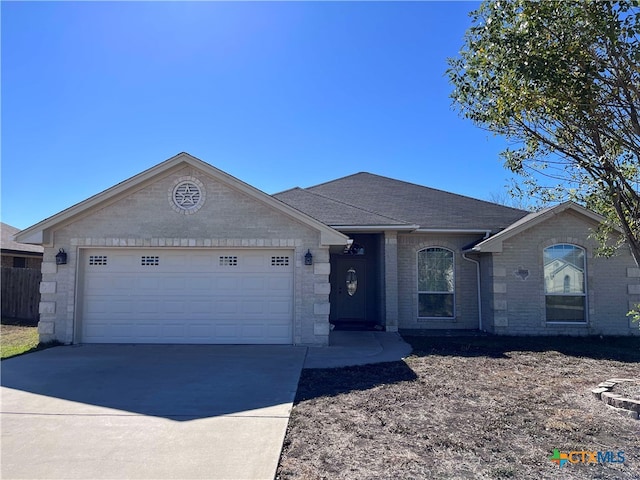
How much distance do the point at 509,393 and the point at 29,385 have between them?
24.9 feet

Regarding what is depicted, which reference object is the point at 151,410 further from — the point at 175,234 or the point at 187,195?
the point at 187,195

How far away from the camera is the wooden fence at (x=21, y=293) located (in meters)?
16.6

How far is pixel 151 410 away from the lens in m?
5.82

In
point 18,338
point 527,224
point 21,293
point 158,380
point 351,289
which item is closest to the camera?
point 158,380

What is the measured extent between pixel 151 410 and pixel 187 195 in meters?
6.18

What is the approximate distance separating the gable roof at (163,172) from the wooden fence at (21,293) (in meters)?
6.96

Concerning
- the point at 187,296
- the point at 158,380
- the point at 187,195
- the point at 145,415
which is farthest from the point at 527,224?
the point at 145,415

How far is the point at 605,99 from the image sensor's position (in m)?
6.11

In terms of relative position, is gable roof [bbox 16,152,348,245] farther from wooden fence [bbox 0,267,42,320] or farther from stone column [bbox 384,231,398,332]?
wooden fence [bbox 0,267,42,320]

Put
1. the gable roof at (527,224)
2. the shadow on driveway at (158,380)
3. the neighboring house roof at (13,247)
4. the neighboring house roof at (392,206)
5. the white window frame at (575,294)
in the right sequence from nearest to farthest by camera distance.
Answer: the shadow on driveway at (158,380), the gable roof at (527,224), the white window frame at (575,294), the neighboring house roof at (392,206), the neighboring house roof at (13,247)

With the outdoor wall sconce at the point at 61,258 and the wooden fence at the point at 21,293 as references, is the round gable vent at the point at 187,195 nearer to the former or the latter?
the outdoor wall sconce at the point at 61,258

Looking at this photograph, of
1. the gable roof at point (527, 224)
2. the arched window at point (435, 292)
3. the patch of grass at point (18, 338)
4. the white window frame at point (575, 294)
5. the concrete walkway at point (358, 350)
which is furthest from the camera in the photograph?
the arched window at point (435, 292)

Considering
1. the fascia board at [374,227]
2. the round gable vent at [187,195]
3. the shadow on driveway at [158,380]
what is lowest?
the shadow on driveway at [158,380]

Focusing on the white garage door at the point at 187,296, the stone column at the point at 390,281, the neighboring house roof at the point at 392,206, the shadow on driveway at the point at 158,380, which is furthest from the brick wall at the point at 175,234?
the stone column at the point at 390,281
